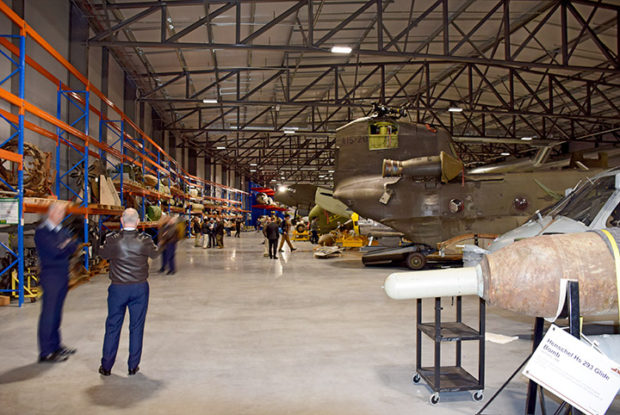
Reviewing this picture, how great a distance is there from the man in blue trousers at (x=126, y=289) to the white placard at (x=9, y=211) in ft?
13.2

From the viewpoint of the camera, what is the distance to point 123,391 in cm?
373

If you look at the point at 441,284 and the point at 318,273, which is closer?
the point at 441,284

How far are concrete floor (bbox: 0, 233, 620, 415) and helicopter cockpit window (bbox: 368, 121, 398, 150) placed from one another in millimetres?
5218

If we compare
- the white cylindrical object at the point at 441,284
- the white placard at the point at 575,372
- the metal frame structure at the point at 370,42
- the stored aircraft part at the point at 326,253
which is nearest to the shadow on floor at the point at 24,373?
the white cylindrical object at the point at 441,284

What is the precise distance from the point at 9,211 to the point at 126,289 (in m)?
4.35

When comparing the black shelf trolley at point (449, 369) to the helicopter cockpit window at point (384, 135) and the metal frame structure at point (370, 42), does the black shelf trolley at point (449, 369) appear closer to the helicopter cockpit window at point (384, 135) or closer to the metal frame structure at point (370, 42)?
the helicopter cockpit window at point (384, 135)

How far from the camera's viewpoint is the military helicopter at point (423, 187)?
1084 centimetres

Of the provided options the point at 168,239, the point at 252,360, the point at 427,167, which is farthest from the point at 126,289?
the point at 427,167

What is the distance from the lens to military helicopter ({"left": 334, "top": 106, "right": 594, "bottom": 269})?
10.8 m

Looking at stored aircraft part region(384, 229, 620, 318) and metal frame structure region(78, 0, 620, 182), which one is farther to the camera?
metal frame structure region(78, 0, 620, 182)

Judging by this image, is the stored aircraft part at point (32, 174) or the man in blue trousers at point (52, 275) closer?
the man in blue trousers at point (52, 275)

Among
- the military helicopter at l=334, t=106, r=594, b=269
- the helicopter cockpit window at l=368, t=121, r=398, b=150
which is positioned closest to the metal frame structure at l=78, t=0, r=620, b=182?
the helicopter cockpit window at l=368, t=121, r=398, b=150

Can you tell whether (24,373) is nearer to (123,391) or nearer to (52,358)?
(52,358)

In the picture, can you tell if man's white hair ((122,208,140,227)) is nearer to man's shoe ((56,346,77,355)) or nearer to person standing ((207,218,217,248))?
man's shoe ((56,346,77,355))
